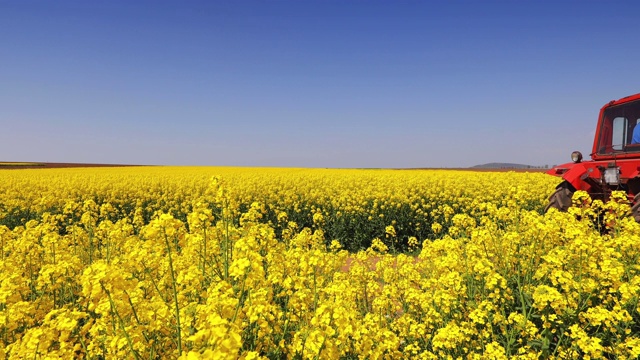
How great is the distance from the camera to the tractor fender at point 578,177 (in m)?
6.15

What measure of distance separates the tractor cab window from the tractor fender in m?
0.90

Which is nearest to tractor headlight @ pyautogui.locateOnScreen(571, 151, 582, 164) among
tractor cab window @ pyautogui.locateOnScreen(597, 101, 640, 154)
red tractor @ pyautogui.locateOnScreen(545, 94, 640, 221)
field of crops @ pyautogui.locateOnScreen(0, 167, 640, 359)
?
red tractor @ pyautogui.locateOnScreen(545, 94, 640, 221)

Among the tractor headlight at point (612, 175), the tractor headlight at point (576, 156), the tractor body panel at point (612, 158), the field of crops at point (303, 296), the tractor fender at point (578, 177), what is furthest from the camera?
the tractor headlight at point (576, 156)

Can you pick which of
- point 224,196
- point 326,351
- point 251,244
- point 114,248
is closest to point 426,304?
point 326,351

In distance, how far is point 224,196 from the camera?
3.21 metres

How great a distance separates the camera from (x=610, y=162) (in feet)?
19.3

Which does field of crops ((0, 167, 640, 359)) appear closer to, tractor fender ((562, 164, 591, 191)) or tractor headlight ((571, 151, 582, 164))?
tractor fender ((562, 164, 591, 191))

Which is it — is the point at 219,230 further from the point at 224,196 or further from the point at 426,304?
the point at 426,304

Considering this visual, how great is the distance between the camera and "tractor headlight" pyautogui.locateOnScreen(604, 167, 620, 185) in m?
5.61

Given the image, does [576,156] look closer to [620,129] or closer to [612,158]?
[612,158]

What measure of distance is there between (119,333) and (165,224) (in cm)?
75

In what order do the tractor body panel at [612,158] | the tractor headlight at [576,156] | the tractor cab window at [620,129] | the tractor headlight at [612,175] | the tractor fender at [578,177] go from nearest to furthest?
the tractor headlight at [612,175], the tractor body panel at [612,158], the tractor fender at [578,177], the tractor cab window at [620,129], the tractor headlight at [576,156]

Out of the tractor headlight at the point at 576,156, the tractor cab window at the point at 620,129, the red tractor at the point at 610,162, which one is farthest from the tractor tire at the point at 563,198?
the tractor cab window at the point at 620,129

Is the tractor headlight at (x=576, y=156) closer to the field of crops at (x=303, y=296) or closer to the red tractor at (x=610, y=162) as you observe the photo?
the red tractor at (x=610, y=162)
